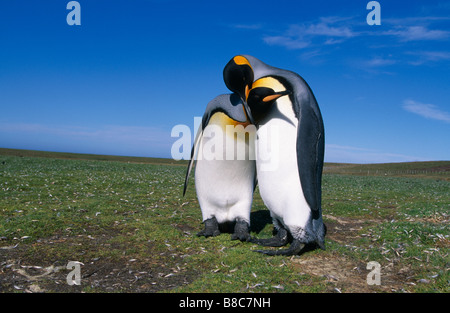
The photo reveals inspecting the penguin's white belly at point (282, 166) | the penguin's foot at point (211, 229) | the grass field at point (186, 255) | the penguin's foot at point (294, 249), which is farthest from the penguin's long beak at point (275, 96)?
the penguin's foot at point (211, 229)

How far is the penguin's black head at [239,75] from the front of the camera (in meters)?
4.14

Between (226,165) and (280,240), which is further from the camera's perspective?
(226,165)

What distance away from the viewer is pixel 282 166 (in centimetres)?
392

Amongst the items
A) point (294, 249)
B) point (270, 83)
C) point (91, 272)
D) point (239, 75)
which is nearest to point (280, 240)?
point (294, 249)

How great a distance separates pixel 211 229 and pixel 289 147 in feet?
5.96

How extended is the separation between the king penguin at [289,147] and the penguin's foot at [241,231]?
57 centimetres

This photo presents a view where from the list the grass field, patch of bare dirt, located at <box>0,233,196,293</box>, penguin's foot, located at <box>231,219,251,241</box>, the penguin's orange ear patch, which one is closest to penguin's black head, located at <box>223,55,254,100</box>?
the penguin's orange ear patch

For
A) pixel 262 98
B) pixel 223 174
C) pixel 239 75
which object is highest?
pixel 239 75

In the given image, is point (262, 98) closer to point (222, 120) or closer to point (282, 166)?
point (222, 120)

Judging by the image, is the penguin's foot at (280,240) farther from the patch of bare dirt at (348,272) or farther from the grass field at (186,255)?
the patch of bare dirt at (348,272)

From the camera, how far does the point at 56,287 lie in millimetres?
3143

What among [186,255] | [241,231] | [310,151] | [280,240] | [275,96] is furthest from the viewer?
[241,231]

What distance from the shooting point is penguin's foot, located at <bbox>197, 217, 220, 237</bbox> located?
4.80 meters
